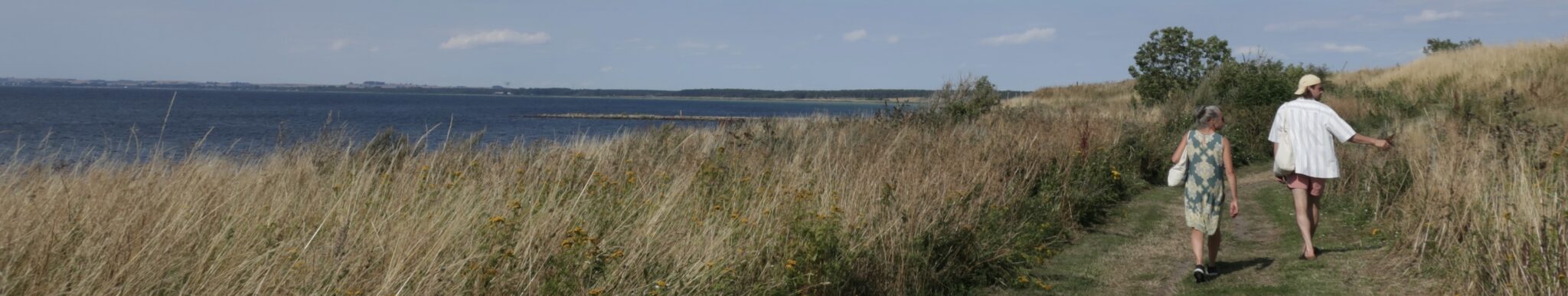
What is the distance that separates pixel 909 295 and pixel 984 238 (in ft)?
4.57

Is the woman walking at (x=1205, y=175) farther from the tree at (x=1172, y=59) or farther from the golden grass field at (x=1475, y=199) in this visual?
the tree at (x=1172, y=59)

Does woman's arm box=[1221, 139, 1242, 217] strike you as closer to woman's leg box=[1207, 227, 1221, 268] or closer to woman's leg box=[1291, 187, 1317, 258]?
woman's leg box=[1207, 227, 1221, 268]

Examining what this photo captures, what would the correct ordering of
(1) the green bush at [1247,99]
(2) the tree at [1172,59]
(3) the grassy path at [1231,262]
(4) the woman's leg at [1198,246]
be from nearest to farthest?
(3) the grassy path at [1231,262]
(4) the woman's leg at [1198,246]
(1) the green bush at [1247,99]
(2) the tree at [1172,59]

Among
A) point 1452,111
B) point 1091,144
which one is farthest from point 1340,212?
point 1452,111

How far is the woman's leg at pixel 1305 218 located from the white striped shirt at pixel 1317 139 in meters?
0.17

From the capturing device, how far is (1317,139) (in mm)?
7852

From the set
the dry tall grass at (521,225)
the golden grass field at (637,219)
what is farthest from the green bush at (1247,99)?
the dry tall grass at (521,225)

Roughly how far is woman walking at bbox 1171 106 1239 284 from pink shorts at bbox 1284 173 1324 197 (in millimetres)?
696

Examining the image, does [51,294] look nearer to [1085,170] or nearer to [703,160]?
[703,160]

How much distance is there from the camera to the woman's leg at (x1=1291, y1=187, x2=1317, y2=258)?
798 cm

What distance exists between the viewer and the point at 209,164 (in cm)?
706

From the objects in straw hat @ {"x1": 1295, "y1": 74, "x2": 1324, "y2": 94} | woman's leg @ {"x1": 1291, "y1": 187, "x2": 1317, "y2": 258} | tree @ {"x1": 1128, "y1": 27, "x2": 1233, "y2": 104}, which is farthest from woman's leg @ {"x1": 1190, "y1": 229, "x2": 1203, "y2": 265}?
tree @ {"x1": 1128, "y1": 27, "x2": 1233, "y2": 104}

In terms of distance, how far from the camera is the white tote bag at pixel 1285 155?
26.1ft

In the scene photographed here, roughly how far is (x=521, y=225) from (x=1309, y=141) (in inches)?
214
